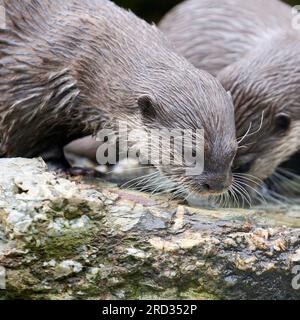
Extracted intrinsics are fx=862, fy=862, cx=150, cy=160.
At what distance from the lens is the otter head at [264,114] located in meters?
5.08

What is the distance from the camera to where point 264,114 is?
5.09m

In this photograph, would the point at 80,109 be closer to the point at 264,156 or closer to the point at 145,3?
the point at 264,156

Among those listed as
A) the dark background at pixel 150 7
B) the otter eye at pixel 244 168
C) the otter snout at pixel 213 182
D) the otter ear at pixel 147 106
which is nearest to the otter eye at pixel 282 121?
the otter eye at pixel 244 168

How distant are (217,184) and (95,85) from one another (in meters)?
0.87

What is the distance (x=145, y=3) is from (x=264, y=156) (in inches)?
157

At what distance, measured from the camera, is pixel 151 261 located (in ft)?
13.5

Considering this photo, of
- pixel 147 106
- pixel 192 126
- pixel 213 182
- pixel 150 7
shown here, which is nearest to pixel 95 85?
pixel 147 106

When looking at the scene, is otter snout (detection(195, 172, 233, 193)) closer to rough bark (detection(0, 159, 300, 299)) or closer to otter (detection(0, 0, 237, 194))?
otter (detection(0, 0, 237, 194))

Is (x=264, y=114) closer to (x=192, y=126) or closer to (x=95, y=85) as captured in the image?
(x=192, y=126)

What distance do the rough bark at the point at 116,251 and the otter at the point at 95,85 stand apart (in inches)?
13.8

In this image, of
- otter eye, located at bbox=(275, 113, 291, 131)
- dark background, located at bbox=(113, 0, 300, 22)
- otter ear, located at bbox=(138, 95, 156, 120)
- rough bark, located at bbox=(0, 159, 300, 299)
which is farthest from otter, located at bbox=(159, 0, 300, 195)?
dark background, located at bbox=(113, 0, 300, 22)

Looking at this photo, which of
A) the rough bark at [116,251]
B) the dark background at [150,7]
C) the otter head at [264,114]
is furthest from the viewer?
the dark background at [150,7]

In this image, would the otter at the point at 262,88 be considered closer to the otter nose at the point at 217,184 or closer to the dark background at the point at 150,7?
the otter nose at the point at 217,184
